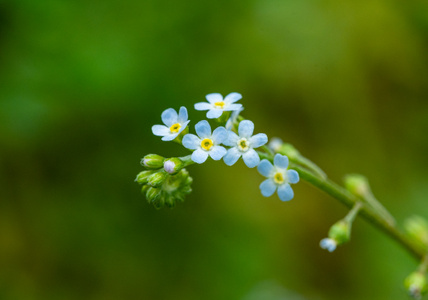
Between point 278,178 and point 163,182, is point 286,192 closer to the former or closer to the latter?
point 278,178

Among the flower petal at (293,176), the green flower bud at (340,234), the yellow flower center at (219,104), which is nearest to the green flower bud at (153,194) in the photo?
A: the yellow flower center at (219,104)

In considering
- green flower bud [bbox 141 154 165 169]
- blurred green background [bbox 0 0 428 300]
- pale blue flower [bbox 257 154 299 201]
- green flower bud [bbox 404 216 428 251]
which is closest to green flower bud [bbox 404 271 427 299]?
green flower bud [bbox 404 216 428 251]

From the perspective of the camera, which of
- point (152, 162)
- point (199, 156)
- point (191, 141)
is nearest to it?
point (199, 156)

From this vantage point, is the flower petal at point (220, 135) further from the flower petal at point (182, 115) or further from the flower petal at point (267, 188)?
the flower petal at point (267, 188)

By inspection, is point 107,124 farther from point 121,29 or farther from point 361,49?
point 361,49

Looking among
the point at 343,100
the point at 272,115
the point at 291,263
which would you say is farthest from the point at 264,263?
the point at 343,100

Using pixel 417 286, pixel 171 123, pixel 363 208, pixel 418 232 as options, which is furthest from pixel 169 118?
pixel 418 232
